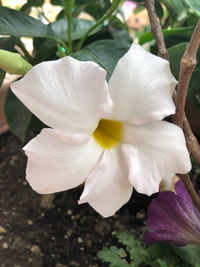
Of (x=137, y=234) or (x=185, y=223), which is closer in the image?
(x=185, y=223)

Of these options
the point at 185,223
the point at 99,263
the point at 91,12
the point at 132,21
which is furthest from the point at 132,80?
the point at 132,21

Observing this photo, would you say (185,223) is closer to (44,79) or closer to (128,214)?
(128,214)

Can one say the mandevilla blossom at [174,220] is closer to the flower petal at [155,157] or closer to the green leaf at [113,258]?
the green leaf at [113,258]

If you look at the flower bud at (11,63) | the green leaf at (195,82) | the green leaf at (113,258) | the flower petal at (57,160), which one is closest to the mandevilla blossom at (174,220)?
the green leaf at (113,258)

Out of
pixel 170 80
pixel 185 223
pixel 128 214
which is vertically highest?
pixel 170 80

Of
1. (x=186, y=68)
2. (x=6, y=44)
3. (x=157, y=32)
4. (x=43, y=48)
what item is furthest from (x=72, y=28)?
(x=186, y=68)

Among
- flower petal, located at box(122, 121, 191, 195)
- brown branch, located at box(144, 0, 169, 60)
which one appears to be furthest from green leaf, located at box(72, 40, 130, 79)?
flower petal, located at box(122, 121, 191, 195)

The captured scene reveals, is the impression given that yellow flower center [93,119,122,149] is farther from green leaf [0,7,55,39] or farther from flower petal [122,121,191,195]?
green leaf [0,7,55,39]
